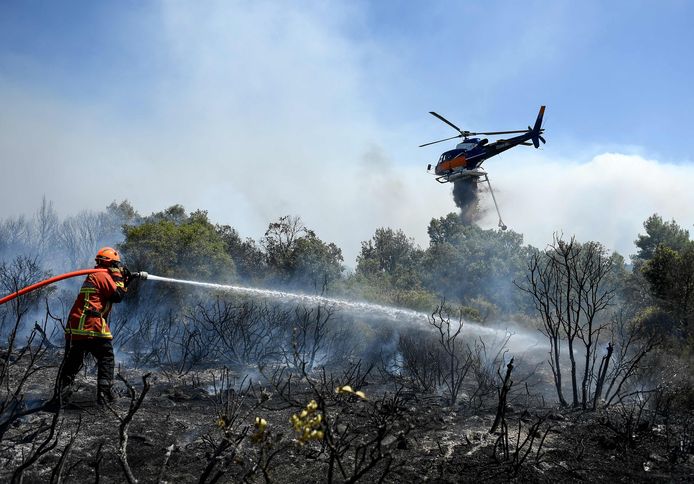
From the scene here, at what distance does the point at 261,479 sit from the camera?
4391 mm

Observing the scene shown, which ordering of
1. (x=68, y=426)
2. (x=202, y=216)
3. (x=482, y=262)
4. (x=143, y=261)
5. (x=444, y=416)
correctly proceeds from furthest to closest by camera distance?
(x=482, y=262)
(x=202, y=216)
(x=143, y=261)
(x=444, y=416)
(x=68, y=426)

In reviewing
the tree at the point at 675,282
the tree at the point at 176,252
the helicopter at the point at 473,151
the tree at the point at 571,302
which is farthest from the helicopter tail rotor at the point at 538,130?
the tree at the point at 176,252

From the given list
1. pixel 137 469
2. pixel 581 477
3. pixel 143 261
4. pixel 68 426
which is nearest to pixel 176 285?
pixel 143 261

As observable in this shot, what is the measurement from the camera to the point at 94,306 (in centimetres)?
657

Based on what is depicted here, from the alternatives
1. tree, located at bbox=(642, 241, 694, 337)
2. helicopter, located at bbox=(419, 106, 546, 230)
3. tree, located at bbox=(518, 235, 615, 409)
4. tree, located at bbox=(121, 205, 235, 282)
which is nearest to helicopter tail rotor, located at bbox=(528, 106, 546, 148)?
helicopter, located at bbox=(419, 106, 546, 230)

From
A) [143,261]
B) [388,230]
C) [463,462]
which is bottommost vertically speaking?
[463,462]

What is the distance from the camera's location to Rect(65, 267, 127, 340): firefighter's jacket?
253 inches

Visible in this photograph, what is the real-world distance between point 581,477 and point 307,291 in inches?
789

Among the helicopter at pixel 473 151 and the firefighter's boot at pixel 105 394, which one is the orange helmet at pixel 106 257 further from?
the helicopter at pixel 473 151

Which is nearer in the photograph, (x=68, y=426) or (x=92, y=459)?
(x=92, y=459)

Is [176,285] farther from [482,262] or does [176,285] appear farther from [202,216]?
[482,262]

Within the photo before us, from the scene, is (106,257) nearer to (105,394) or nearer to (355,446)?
(105,394)

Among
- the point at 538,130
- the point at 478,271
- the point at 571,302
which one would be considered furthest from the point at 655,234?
the point at 571,302

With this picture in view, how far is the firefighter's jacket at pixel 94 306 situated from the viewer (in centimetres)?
643
